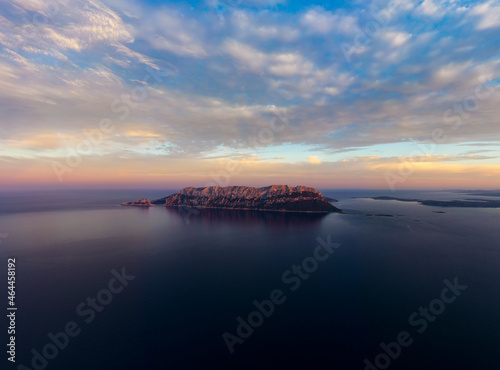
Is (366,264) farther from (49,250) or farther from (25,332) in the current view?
(49,250)

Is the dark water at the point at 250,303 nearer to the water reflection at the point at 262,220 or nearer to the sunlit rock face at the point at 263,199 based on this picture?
the water reflection at the point at 262,220

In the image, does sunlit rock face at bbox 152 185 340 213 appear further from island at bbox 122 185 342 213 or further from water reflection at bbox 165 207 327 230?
water reflection at bbox 165 207 327 230

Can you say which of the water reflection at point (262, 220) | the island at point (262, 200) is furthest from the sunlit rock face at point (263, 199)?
the water reflection at point (262, 220)

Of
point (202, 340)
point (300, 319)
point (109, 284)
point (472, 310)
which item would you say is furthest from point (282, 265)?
point (109, 284)

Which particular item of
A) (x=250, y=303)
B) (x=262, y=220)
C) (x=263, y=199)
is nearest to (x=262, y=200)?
(x=263, y=199)

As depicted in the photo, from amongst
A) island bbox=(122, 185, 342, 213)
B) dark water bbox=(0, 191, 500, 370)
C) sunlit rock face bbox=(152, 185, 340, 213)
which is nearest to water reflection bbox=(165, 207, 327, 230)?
island bbox=(122, 185, 342, 213)

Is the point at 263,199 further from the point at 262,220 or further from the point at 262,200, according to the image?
the point at 262,220
